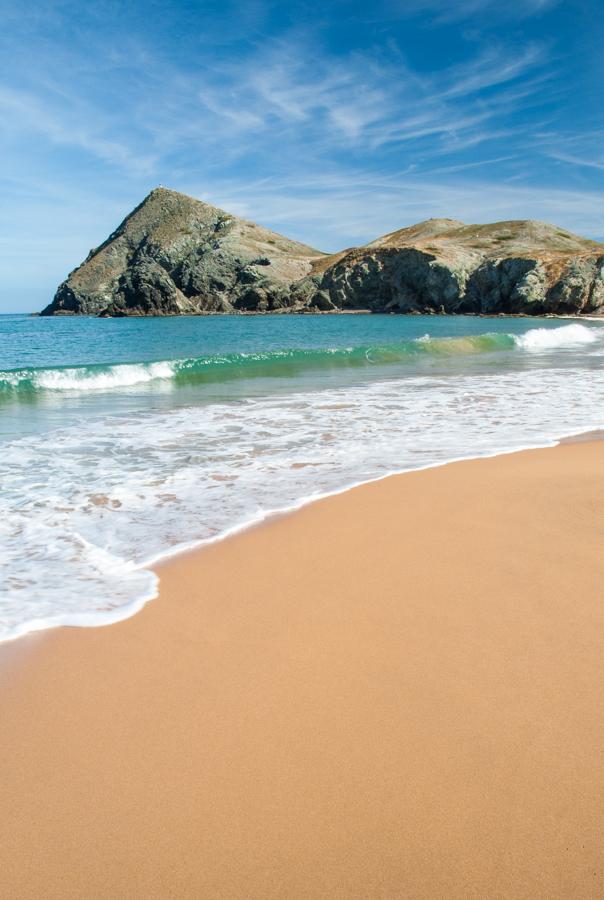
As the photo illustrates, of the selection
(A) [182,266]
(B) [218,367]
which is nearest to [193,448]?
(B) [218,367]

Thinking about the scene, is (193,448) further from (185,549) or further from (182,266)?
(182,266)

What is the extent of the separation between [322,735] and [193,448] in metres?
5.13

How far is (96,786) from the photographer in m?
1.92

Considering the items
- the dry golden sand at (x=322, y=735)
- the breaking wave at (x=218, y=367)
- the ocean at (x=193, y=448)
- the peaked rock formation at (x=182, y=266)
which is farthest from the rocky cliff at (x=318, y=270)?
the dry golden sand at (x=322, y=735)

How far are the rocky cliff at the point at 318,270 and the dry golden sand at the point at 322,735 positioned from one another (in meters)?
66.9

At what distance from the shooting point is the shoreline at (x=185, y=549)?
2.96m

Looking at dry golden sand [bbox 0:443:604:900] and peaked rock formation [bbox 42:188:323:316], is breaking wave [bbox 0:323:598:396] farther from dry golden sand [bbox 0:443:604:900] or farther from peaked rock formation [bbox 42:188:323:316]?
peaked rock formation [bbox 42:188:323:316]

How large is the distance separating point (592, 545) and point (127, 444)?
5.32 m

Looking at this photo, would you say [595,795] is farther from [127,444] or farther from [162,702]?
[127,444]

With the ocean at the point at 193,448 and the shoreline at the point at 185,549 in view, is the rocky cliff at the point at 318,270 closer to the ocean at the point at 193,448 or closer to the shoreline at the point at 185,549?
the ocean at the point at 193,448

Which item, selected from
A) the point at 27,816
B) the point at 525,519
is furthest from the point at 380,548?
the point at 27,816

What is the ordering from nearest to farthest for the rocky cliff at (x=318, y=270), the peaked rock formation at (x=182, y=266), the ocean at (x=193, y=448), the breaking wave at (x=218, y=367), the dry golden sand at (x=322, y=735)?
the dry golden sand at (x=322, y=735), the ocean at (x=193, y=448), the breaking wave at (x=218, y=367), the rocky cliff at (x=318, y=270), the peaked rock formation at (x=182, y=266)

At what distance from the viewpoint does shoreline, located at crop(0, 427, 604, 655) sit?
2.96m

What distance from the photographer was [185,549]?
153 inches
